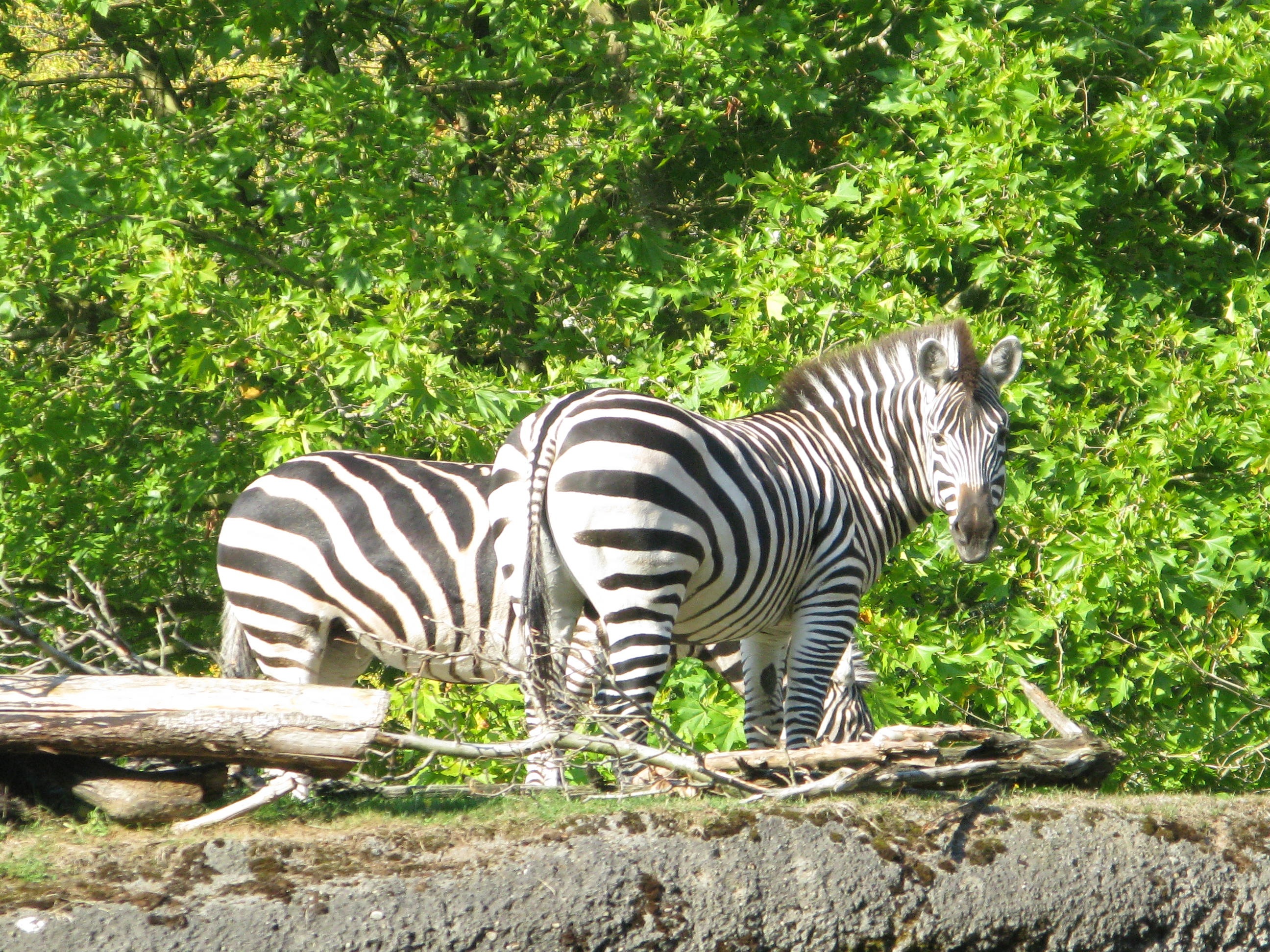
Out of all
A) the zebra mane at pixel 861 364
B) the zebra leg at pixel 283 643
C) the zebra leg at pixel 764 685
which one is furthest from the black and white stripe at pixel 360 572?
the zebra mane at pixel 861 364

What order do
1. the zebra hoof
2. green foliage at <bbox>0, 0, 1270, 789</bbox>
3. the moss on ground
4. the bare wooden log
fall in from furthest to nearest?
green foliage at <bbox>0, 0, 1270, 789</bbox> → the zebra hoof → the bare wooden log → the moss on ground

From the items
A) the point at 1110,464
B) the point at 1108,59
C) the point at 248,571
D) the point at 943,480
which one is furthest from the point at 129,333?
the point at 1108,59

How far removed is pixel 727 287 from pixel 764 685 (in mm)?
3140

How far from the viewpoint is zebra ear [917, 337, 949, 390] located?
5957 millimetres

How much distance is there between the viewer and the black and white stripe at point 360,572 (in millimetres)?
5641

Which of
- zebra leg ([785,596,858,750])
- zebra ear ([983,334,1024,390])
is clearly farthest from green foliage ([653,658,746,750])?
zebra ear ([983,334,1024,390])

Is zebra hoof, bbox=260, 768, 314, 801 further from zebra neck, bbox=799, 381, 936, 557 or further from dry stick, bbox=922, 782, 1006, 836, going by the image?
zebra neck, bbox=799, 381, 936, 557

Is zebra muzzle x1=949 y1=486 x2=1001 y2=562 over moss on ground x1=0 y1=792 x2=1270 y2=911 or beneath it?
over

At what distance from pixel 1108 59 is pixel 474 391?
18.6 ft

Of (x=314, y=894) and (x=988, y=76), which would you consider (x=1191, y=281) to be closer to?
(x=988, y=76)

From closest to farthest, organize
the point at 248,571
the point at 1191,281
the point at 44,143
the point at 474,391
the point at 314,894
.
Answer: the point at 314,894
the point at 248,571
the point at 474,391
the point at 44,143
the point at 1191,281

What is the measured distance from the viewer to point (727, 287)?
27.2 ft

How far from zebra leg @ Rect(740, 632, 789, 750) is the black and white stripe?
90 cm

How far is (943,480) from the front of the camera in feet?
19.5
